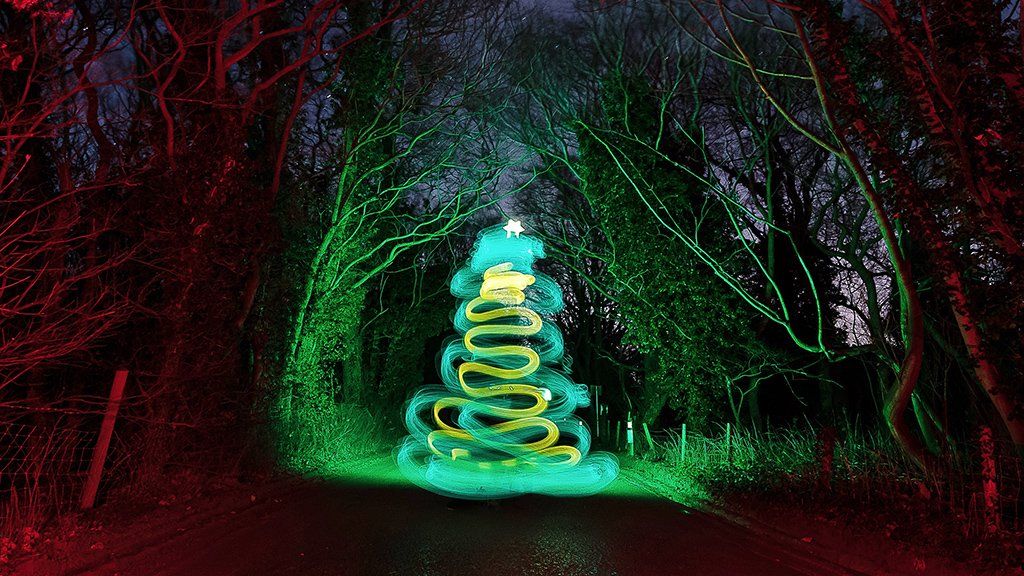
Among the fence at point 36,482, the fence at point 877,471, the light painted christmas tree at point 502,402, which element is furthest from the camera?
the light painted christmas tree at point 502,402

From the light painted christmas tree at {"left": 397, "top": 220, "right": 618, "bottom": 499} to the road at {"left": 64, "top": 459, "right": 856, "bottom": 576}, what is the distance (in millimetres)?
861

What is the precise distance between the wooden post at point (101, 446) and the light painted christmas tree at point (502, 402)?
17.0 ft

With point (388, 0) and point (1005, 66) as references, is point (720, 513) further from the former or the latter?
point (388, 0)

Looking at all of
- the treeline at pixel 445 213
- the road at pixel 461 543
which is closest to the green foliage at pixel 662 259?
the treeline at pixel 445 213

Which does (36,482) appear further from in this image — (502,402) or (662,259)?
(662,259)

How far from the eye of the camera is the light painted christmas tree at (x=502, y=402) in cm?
1317

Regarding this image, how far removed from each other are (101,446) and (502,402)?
22.2ft

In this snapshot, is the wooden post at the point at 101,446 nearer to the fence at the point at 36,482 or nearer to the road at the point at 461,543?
the fence at the point at 36,482

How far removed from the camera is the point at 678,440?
1919 centimetres

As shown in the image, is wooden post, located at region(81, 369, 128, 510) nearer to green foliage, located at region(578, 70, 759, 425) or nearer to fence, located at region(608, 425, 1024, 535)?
fence, located at region(608, 425, 1024, 535)

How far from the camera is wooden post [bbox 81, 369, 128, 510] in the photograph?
912 cm

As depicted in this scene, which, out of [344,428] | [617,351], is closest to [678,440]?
[344,428]

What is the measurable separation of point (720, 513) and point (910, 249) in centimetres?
748

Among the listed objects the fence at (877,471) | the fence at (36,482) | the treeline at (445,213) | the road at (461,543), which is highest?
the treeline at (445,213)
